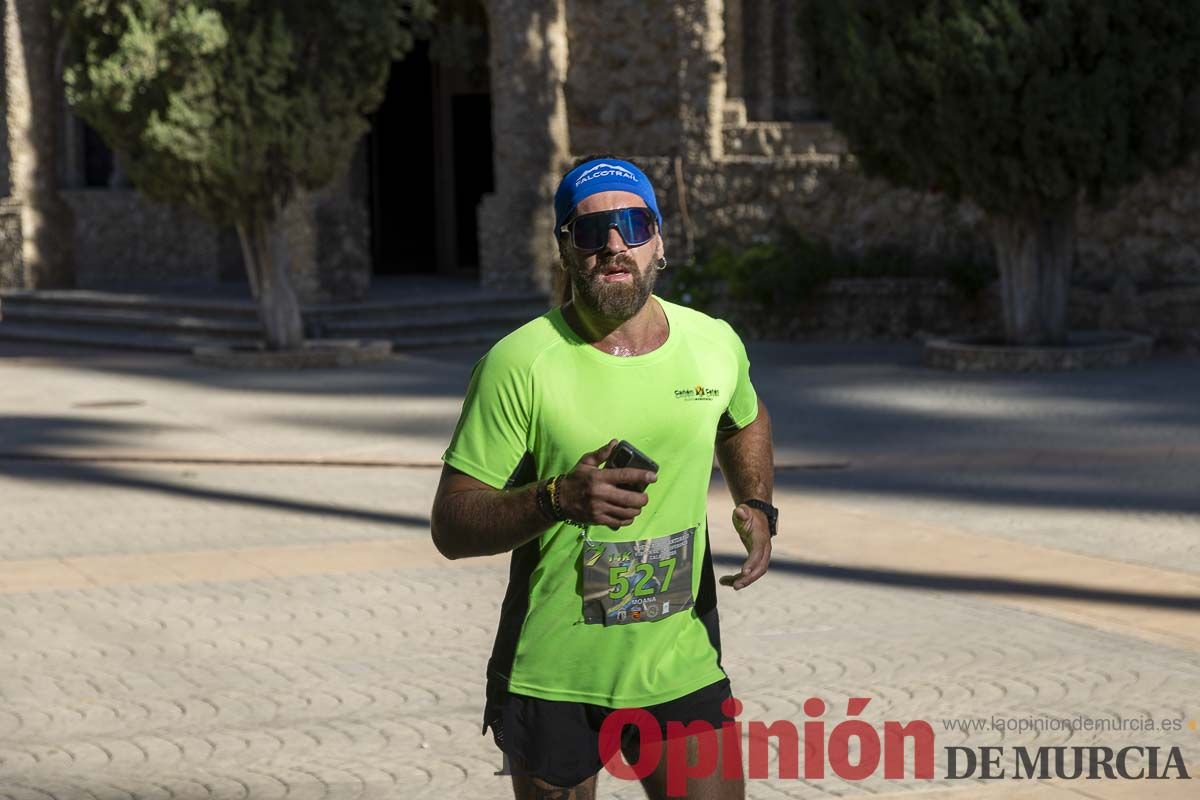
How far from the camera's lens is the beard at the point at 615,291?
3.75 m

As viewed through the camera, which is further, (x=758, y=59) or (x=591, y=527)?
(x=758, y=59)

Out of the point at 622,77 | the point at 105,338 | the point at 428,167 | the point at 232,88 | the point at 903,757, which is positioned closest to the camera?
the point at 903,757

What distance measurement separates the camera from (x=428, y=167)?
88.1 feet

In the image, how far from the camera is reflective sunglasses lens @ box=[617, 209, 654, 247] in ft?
12.3

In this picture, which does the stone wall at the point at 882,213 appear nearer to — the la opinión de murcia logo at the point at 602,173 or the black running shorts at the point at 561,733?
the la opinión de murcia logo at the point at 602,173

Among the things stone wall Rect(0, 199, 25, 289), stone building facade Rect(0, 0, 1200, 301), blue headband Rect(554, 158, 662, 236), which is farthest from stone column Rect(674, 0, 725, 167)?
blue headband Rect(554, 158, 662, 236)

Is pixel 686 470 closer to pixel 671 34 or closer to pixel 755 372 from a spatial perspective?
pixel 755 372

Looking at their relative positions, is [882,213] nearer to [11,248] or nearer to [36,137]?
[36,137]

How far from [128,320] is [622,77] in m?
6.46

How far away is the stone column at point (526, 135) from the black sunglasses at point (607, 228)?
60.1ft

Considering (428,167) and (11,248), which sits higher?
(428,167)

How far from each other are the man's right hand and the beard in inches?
14.8

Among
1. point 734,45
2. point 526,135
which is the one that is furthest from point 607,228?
point 734,45

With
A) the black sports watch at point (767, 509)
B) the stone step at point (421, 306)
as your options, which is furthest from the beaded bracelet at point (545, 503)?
the stone step at point (421, 306)
